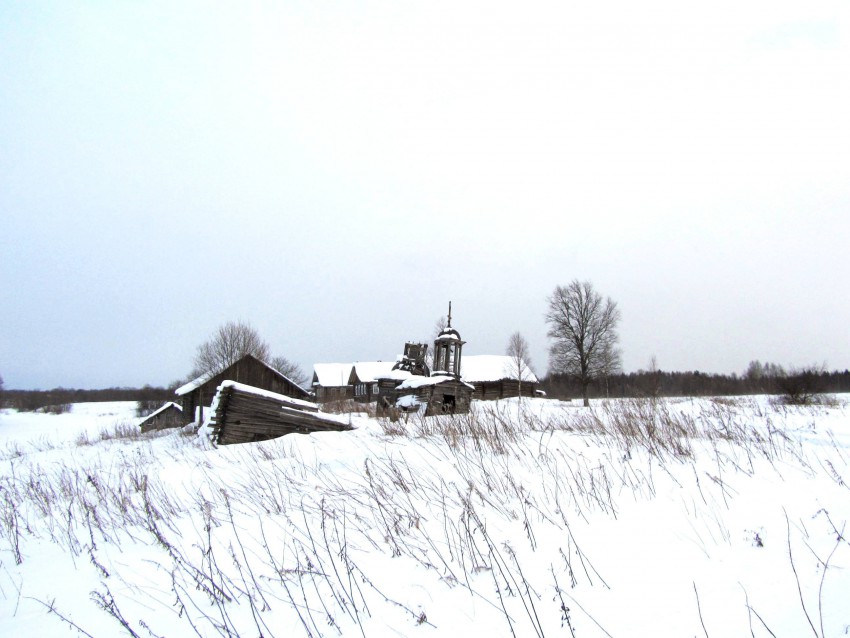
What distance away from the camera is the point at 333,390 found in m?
50.8

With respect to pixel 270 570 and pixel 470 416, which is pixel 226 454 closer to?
pixel 470 416

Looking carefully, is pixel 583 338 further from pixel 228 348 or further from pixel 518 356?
pixel 228 348

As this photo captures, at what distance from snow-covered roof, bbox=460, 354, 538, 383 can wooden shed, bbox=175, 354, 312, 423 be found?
66.7 feet

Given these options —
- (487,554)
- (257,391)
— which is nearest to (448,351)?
(257,391)

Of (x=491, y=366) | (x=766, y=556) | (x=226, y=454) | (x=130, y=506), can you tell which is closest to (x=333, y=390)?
(x=491, y=366)

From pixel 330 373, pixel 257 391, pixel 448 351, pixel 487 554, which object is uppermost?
pixel 448 351

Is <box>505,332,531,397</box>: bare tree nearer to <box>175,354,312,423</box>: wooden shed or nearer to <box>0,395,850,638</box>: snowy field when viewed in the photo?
<box>175,354,312,423</box>: wooden shed

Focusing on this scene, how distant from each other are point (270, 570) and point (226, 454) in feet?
20.2

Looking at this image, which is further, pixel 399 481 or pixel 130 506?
pixel 130 506

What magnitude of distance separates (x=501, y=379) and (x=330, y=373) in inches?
952

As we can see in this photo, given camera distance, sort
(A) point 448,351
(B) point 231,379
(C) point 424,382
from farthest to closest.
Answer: (B) point 231,379 < (A) point 448,351 < (C) point 424,382

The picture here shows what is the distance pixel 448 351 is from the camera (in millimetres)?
20234

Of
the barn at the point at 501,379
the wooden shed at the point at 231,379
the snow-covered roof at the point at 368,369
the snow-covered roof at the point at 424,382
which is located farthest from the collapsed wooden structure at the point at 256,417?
the snow-covered roof at the point at 368,369

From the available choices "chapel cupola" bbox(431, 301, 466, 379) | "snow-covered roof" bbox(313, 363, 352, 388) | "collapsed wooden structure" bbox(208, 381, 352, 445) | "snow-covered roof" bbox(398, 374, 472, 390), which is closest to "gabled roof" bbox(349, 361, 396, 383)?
"snow-covered roof" bbox(313, 363, 352, 388)
